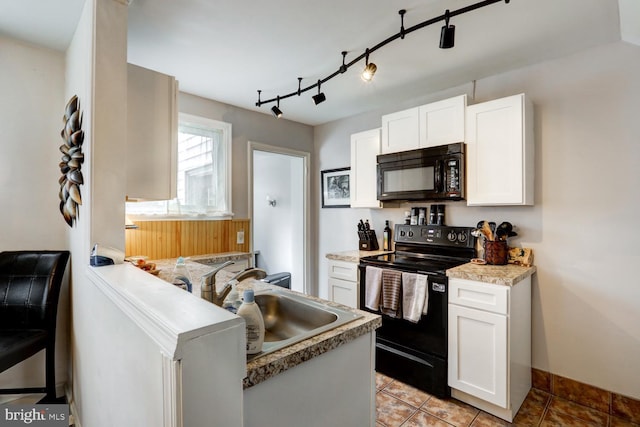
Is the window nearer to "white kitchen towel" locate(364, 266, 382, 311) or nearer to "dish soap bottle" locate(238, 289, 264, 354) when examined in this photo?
"white kitchen towel" locate(364, 266, 382, 311)

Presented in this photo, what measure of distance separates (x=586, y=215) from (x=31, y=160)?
381cm

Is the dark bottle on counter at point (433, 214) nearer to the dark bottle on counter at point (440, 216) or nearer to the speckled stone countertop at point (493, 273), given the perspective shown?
the dark bottle on counter at point (440, 216)

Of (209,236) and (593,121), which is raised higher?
(593,121)

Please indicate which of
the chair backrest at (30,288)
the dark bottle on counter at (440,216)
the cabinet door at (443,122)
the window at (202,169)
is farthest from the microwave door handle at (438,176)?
the chair backrest at (30,288)

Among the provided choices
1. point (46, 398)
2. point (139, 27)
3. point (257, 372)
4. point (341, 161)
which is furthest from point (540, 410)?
point (139, 27)

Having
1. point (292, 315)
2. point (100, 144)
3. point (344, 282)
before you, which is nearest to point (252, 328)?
point (292, 315)

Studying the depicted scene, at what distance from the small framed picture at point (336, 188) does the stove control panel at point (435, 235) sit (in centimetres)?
80

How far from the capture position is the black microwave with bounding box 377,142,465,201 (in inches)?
93.4

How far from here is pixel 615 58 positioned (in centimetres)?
199

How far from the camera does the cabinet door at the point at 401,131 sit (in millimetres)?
2625

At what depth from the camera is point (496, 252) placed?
227 centimetres

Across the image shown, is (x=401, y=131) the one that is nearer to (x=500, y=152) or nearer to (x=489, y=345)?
(x=500, y=152)

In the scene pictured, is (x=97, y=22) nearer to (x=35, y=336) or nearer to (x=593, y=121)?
(x=35, y=336)

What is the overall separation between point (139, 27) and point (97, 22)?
0.49m
